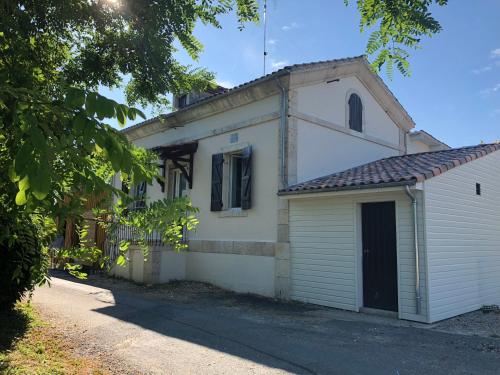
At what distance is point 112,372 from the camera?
5039mm

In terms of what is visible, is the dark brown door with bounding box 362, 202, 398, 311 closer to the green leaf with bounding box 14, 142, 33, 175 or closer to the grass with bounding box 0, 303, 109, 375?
the grass with bounding box 0, 303, 109, 375

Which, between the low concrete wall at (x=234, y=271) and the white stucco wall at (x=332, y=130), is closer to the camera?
the low concrete wall at (x=234, y=271)

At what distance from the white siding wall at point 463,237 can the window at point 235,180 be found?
551cm

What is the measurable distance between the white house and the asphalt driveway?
90cm

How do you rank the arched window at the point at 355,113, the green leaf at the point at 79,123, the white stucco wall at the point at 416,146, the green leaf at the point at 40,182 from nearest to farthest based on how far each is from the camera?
the green leaf at the point at 40,182 < the green leaf at the point at 79,123 < the arched window at the point at 355,113 < the white stucco wall at the point at 416,146

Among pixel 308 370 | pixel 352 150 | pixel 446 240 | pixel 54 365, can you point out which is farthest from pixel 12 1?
pixel 352 150

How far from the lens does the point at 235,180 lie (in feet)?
41.2

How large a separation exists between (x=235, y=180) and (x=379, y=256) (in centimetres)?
509

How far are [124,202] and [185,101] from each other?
12368 mm

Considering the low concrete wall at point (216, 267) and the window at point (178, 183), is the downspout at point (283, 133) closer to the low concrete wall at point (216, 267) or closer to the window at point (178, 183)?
the low concrete wall at point (216, 267)

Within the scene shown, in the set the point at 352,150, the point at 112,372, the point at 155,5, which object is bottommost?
the point at 112,372

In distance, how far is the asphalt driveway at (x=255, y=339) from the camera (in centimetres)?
534

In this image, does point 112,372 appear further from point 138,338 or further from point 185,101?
point 185,101

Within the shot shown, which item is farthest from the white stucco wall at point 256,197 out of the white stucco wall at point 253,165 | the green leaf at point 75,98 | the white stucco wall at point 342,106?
the green leaf at point 75,98
